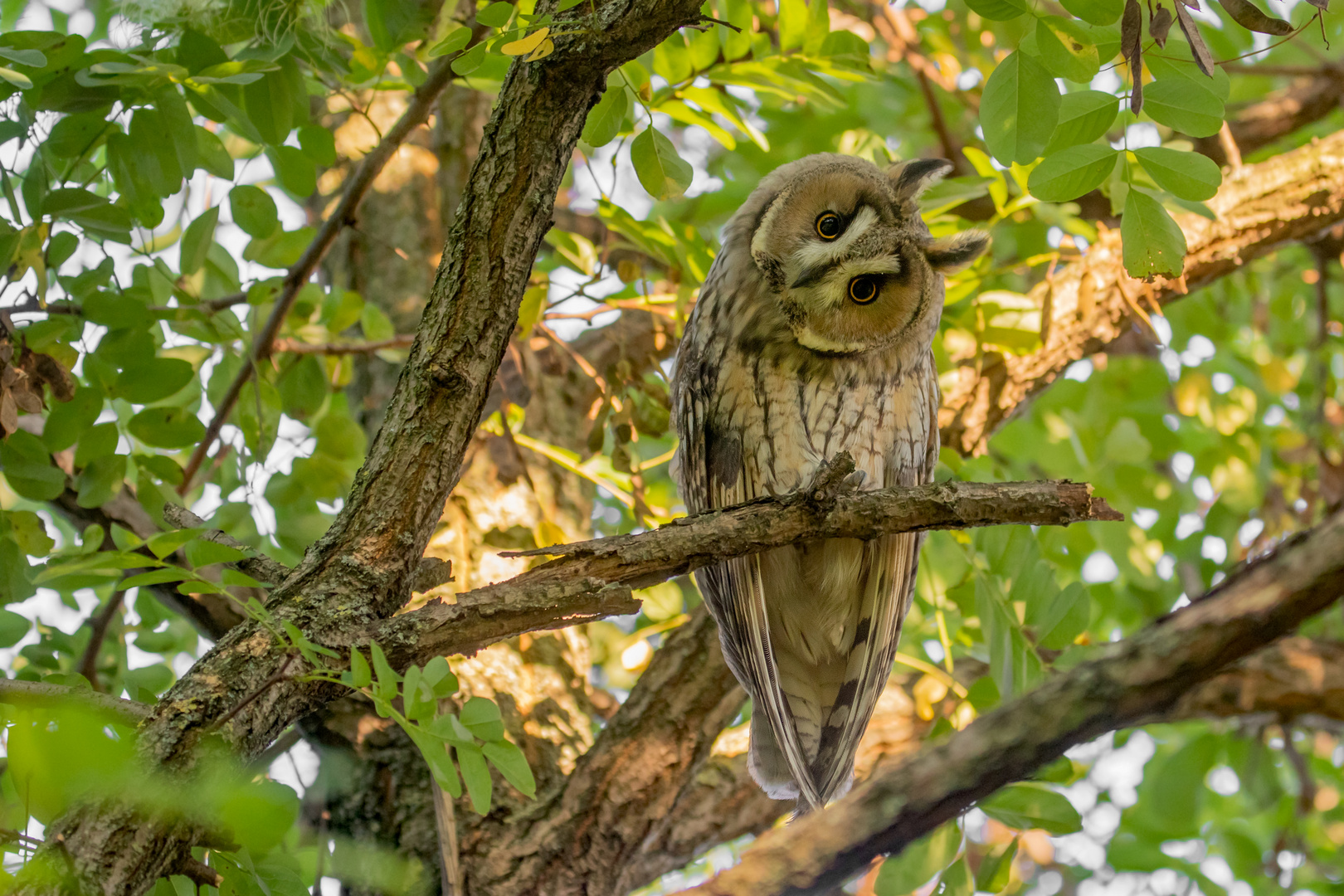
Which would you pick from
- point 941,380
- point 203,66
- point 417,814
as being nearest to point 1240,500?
point 941,380

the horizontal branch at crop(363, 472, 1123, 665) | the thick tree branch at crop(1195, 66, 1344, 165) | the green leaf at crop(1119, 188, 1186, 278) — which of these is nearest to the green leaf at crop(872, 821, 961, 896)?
the horizontal branch at crop(363, 472, 1123, 665)

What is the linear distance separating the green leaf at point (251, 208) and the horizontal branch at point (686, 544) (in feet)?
3.13

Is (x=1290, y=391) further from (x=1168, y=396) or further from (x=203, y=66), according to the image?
(x=203, y=66)

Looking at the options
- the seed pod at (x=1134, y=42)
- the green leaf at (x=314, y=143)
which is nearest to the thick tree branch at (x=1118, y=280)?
the seed pod at (x=1134, y=42)

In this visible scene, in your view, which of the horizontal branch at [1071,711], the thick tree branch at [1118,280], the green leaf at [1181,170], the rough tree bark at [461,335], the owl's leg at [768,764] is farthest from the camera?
the thick tree branch at [1118,280]

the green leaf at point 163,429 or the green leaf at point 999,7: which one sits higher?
the green leaf at point 163,429

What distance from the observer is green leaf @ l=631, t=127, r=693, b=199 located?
163 cm

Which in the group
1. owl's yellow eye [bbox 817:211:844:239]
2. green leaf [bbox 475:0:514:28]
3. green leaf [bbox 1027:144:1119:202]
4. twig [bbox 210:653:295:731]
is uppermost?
owl's yellow eye [bbox 817:211:844:239]

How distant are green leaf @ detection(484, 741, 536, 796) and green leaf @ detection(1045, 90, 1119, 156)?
1.12 metres

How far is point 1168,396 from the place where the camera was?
3.85 meters

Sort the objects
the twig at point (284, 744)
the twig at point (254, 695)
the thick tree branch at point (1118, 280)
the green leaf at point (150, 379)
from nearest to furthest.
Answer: the twig at point (254, 695), the green leaf at point (150, 379), the twig at point (284, 744), the thick tree branch at point (1118, 280)

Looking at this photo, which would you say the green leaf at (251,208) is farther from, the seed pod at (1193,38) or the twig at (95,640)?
the seed pod at (1193,38)

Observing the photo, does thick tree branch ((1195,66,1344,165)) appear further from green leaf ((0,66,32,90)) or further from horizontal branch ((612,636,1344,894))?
green leaf ((0,66,32,90))

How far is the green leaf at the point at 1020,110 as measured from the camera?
140 cm
